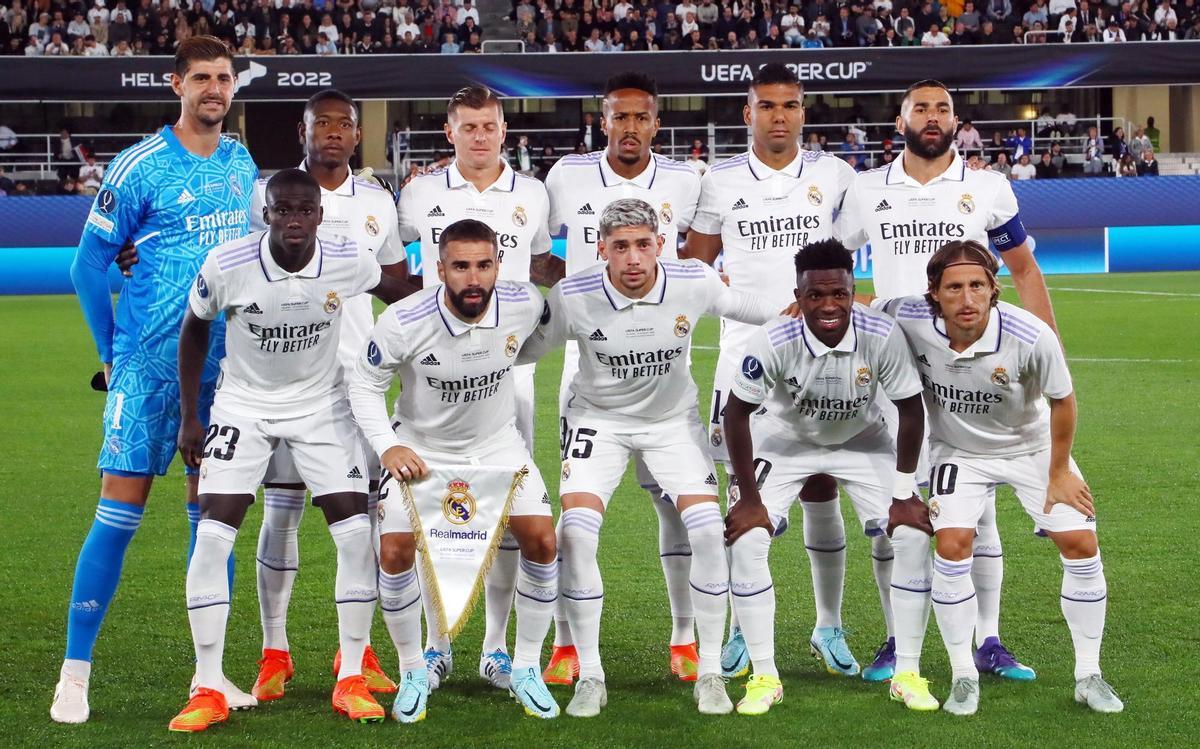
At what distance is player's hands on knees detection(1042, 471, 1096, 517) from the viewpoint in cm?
478

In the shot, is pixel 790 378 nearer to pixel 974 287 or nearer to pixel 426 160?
pixel 974 287

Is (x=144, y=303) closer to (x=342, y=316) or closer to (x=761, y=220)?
(x=342, y=316)

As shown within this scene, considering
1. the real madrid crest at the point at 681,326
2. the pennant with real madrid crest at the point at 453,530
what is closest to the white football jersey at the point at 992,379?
the real madrid crest at the point at 681,326

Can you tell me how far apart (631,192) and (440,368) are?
1301 mm

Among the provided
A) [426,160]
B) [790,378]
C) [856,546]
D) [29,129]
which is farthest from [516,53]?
[790,378]

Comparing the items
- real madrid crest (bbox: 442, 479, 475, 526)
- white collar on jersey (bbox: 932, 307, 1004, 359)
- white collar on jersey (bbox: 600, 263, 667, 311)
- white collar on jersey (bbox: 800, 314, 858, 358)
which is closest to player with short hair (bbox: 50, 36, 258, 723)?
real madrid crest (bbox: 442, 479, 475, 526)

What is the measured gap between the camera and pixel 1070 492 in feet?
15.7

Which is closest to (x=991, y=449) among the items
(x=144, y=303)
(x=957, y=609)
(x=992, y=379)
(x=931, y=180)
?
(x=992, y=379)

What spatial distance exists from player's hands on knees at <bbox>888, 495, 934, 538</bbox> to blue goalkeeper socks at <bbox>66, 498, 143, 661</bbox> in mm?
2646

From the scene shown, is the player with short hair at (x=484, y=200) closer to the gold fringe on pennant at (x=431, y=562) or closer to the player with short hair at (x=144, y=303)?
the gold fringe on pennant at (x=431, y=562)

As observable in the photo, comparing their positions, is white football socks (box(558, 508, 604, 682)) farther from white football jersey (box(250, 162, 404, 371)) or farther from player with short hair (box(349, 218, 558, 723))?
white football jersey (box(250, 162, 404, 371))

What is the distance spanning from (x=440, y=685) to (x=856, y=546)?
9.25ft

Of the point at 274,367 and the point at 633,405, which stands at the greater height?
the point at 274,367

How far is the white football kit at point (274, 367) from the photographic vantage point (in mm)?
4750
